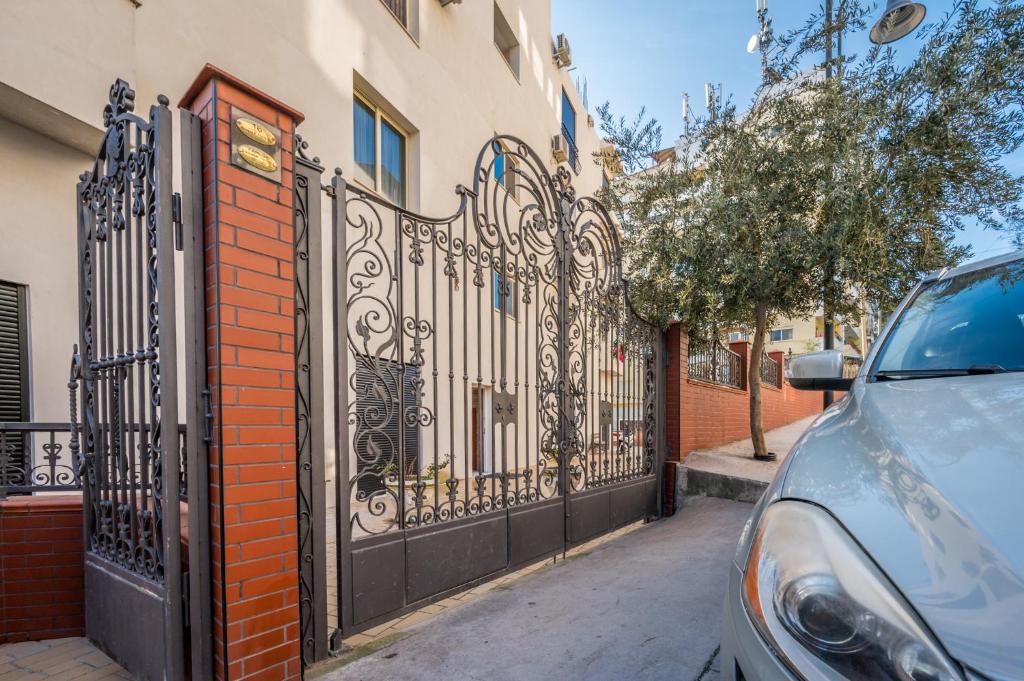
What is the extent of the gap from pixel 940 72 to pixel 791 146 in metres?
1.63

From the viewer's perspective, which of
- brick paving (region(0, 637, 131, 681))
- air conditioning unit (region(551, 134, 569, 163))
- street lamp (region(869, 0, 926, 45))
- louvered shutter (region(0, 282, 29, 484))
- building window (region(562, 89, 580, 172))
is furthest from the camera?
building window (region(562, 89, 580, 172))

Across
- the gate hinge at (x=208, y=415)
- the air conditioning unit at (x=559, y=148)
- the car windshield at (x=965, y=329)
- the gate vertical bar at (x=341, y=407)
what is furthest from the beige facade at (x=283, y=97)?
the air conditioning unit at (x=559, y=148)

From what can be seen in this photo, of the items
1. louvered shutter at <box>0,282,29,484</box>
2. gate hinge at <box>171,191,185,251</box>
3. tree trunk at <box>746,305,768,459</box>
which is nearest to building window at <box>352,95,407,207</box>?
louvered shutter at <box>0,282,29,484</box>

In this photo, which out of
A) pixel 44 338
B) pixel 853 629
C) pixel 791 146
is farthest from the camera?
pixel 791 146

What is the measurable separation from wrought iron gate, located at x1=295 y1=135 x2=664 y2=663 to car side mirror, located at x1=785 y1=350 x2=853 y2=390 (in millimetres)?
2045

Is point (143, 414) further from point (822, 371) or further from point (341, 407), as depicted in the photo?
point (822, 371)

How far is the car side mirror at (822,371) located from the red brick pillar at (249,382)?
8.05 ft

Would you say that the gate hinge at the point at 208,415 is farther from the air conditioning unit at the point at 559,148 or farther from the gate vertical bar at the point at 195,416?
the air conditioning unit at the point at 559,148

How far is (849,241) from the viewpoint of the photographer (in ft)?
19.3

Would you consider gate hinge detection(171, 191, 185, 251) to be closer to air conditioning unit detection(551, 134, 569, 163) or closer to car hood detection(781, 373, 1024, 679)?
car hood detection(781, 373, 1024, 679)

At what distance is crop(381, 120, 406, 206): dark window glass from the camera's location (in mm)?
8039

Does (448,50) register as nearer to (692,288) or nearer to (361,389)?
(692,288)

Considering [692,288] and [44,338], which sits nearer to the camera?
[44,338]

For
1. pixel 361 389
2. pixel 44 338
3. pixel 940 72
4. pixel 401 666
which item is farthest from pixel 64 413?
pixel 940 72
